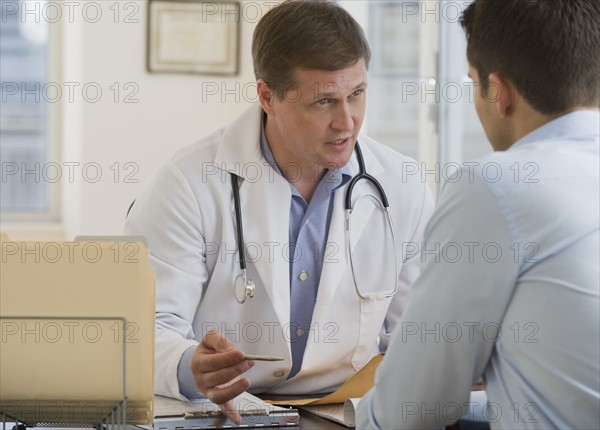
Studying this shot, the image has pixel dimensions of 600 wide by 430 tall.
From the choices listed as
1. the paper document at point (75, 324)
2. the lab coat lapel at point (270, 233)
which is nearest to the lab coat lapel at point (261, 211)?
the lab coat lapel at point (270, 233)

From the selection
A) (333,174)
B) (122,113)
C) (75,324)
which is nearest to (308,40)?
(333,174)

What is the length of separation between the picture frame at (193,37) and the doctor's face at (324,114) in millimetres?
2327

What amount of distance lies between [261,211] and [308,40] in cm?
35

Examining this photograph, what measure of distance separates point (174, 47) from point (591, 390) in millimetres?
3318

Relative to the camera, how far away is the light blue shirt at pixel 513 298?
102cm

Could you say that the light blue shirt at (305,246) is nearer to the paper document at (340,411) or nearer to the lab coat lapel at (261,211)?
the lab coat lapel at (261,211)

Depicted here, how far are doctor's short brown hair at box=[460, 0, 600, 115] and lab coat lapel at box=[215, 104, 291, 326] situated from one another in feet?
2.41

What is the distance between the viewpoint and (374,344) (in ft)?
5.93

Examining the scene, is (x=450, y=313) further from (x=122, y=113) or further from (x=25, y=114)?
(x=25, y=114)

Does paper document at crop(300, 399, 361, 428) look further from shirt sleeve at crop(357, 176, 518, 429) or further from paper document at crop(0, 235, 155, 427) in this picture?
paper document at crop(0, 235, 155, 427)

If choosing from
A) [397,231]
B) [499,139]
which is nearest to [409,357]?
[499,139]

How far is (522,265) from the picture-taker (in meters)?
1.04

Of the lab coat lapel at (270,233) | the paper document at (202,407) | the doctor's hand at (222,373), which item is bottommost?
the paper document at (202,407)

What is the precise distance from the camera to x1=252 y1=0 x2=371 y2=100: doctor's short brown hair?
1742 millimetres
